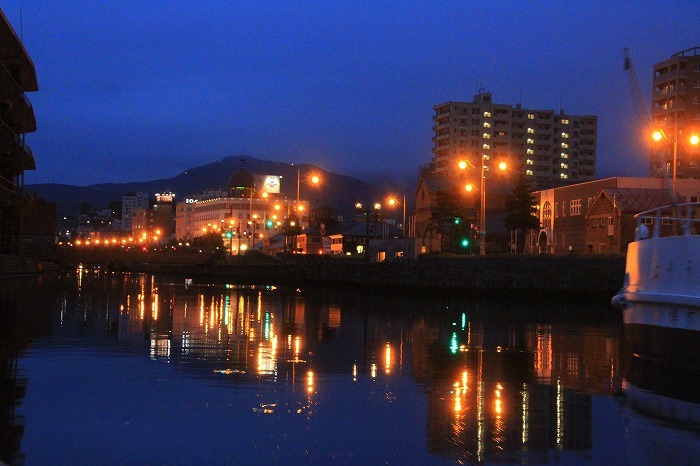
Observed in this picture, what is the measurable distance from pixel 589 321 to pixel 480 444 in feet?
82.0

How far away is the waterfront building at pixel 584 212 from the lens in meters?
68.7

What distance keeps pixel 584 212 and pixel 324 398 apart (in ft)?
221

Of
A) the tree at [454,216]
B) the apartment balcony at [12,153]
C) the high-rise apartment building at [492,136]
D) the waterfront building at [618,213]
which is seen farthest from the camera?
the high-rise apartment building at [492,136]

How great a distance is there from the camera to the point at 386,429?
11398mm

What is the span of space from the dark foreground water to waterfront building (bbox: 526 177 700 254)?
44.0m

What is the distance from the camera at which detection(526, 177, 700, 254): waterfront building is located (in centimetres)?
6874

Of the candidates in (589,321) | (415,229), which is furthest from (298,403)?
(415,229)

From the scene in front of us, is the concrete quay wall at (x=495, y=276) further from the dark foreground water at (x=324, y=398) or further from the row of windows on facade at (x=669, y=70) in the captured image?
the row of windows on facade at (x=669, y=70)

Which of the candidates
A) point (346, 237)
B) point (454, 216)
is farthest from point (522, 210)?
point (346, 237)

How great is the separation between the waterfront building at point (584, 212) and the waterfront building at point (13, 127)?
4613cm

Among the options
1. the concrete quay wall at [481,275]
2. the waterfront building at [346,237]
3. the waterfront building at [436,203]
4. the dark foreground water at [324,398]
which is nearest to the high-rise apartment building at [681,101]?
the waterfront building at [436,203]

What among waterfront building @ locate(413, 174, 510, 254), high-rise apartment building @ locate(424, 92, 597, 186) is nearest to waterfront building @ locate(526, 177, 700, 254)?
waterfront building @ locate(413, 174, 510, 254)

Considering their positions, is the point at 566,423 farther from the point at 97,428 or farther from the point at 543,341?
the point at 543,341

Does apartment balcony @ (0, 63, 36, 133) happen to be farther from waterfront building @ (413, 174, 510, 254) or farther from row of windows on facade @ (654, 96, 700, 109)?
row of windows on facade @ (654, 96, 700, 109)
